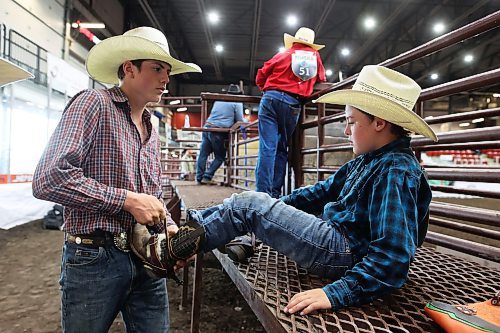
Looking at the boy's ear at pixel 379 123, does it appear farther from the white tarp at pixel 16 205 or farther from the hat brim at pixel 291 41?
the white tarp at pixel 16 205

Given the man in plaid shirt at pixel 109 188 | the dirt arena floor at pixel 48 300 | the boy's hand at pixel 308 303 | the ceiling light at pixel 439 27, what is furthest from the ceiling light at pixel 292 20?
the boy's hand at pixel 308 303

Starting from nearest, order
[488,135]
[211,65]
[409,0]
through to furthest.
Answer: [488,135] → [409,0] → [211,65]

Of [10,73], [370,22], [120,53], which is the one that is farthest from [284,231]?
[370,22]

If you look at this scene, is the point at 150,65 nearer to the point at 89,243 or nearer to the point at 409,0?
the point at 89,243

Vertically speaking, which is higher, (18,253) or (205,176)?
(205,176)

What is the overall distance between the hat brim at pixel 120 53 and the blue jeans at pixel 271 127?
1.55 meters

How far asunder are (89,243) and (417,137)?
6.21 feet

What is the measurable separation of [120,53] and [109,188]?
710 mm

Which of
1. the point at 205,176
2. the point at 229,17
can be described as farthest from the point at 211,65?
the point at 205,176

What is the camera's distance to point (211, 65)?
21906mm

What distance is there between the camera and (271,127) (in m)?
3.34

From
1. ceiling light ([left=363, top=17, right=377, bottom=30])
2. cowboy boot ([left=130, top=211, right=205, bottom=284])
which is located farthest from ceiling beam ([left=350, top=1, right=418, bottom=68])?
cowboy boot ([left=130, top=211, right=205, bottom=284])

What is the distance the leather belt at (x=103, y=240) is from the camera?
142 centimetres

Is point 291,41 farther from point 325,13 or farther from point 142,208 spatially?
point 325,13
